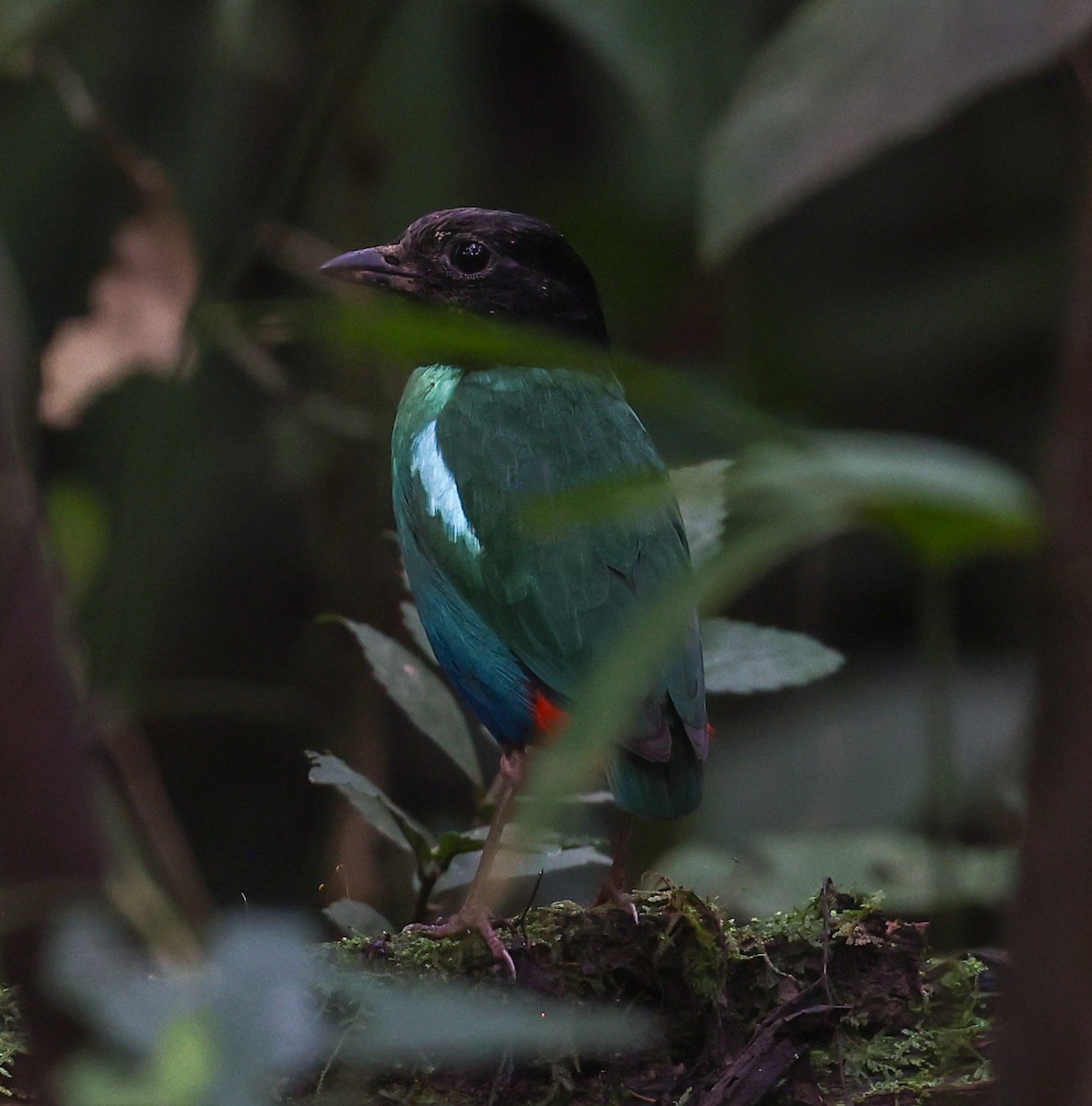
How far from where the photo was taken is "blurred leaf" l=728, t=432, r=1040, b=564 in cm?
104

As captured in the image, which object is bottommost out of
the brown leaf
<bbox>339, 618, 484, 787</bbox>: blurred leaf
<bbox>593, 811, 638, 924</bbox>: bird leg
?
<bbox>593, 811, 638, 924</bbox>: bird leg

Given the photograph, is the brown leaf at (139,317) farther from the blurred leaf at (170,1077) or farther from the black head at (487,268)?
the blurred leaf at (170,1077)

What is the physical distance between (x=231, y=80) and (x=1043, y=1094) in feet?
20.3

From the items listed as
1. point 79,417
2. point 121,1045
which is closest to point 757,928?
point 121,1045

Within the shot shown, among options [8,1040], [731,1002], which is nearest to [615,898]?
[731,1002]

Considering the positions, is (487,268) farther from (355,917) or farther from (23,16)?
(355,917)

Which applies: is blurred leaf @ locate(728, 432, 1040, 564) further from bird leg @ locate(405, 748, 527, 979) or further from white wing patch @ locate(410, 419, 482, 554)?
white wing patch @ locate(410, 419, 482, 554)

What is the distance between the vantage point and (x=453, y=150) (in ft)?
21.3

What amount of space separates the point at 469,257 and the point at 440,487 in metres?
0.78

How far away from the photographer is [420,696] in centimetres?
300

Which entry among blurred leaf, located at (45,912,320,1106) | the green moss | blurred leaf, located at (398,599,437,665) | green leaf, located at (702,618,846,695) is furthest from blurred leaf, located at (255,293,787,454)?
blurred leaf, located at (398,599,437,665)

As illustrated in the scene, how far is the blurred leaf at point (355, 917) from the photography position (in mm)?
2660

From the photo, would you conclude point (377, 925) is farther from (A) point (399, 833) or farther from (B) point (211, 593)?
(B) point (211, 593)

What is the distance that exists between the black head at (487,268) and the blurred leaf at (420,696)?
1.27 metres
